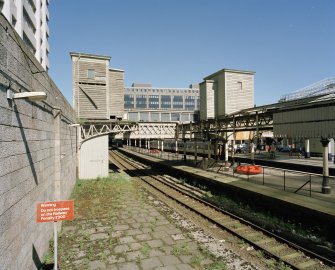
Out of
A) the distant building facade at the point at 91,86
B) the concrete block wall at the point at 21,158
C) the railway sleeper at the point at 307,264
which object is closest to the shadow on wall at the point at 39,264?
the concrete block wall at the point at 21,158

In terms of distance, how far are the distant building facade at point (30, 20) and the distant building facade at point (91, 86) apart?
6.68 meters

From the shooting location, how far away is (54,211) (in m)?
5.84

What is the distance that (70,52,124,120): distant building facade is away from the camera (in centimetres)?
2383

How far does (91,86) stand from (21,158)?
1952cm

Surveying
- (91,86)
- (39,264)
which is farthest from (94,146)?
(39,264)

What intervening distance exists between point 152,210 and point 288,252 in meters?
7.25

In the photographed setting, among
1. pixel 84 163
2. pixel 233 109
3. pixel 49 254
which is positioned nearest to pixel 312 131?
pixel 49 254

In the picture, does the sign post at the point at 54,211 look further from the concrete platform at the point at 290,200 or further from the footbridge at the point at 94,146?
the footbridge at the point at 94,146

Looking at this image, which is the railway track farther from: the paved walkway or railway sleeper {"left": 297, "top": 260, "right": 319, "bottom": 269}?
the paved walkway

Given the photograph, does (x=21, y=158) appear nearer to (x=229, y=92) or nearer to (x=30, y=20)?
(x=229, y=92)

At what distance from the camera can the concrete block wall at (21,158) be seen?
468cm

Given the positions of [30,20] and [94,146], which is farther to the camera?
[30,20]

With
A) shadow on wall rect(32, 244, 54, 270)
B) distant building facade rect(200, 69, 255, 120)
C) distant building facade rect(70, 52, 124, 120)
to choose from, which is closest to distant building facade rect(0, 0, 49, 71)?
distant building facade rect(70, 52, 124, 120)

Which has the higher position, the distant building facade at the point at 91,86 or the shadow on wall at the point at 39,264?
the distant building facade at the point at 91,86
